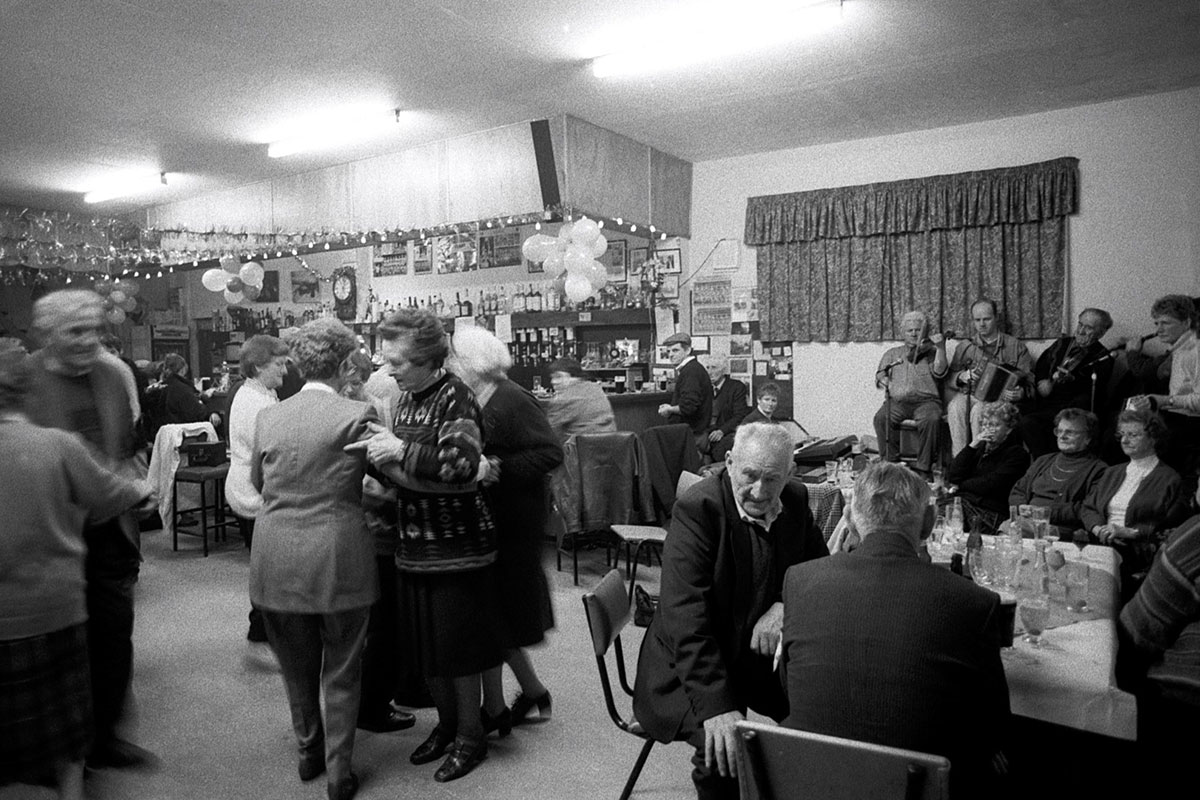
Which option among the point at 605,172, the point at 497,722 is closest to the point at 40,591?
the point at 497,722

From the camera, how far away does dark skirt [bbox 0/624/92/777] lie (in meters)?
2.22

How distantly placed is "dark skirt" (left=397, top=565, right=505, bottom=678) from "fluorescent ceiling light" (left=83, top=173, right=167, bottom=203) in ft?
26.9

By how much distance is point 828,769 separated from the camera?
1618 mm

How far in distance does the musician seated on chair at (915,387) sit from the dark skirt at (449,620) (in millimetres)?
5200

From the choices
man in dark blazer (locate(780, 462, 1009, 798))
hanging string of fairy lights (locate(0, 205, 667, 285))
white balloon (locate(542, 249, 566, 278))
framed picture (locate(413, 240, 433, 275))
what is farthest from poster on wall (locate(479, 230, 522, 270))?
man in dark blazer (locate(780, 462, 1009, 798))

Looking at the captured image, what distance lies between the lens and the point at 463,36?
5.42 m

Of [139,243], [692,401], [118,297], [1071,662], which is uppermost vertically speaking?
[139,243]

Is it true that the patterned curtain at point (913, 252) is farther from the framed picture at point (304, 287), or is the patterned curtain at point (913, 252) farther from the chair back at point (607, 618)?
the framed picture at point (304, 287)

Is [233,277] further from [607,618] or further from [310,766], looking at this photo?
[607,618]

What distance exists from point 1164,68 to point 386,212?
6.70 m

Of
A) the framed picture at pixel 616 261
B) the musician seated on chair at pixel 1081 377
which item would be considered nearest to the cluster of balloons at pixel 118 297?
the framed picture at pixel 616 261

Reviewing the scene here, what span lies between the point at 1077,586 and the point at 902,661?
1366 millimetres

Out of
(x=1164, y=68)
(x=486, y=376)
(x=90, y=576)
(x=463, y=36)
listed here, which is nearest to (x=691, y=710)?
(x=486, y=376)

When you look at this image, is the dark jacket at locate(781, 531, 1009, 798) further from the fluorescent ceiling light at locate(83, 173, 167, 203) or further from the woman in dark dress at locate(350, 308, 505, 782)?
the fluorescent ceiling light at locate(83, 173, 167, 203)
